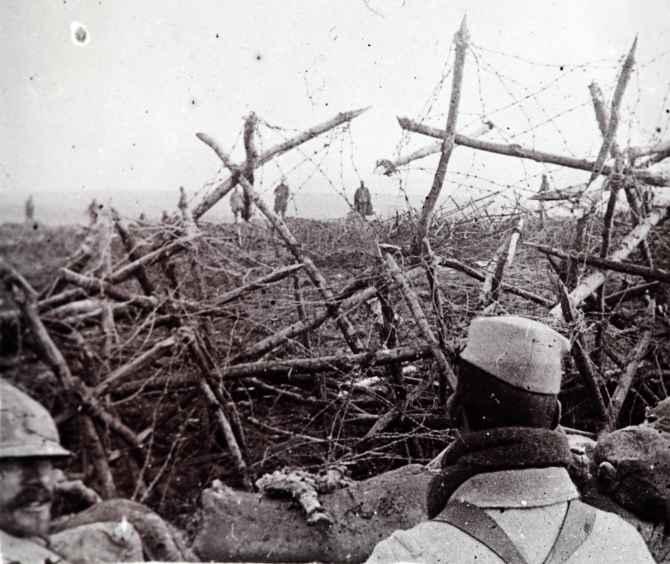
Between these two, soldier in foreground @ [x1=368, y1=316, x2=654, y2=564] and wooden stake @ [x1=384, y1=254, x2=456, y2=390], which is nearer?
soldier in foreground @ [x1=368, y1=316, x2=654, y2=564]

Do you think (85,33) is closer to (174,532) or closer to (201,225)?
(201,225)

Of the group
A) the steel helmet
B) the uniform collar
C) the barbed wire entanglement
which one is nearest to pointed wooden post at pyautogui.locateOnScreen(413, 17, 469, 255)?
the barbed wire entanglement

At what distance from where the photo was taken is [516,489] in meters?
1.56

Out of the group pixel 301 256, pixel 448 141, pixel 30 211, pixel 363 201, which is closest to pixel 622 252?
pixel 448 141

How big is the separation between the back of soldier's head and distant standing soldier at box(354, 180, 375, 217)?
1340 mm

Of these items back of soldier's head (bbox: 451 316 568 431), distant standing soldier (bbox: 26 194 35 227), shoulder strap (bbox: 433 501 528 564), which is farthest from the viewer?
distant standing soldier (bbox: 26 194 35 227)

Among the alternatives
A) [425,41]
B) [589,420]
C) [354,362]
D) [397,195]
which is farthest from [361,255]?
[589,420]

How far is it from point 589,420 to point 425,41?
7.39 feet

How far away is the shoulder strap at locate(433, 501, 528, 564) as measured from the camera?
147 centimetres

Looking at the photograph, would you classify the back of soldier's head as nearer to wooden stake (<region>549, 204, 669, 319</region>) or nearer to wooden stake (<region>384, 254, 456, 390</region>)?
wooden stake (<region>384, 254, 456, 390</region>)

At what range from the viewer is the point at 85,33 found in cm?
217

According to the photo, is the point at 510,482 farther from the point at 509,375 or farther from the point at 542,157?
the point at 542,157

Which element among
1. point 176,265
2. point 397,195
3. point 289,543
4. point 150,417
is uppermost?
point 397,195

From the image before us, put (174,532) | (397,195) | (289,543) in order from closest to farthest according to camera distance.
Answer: (174,532), (289,543), (397,195)
